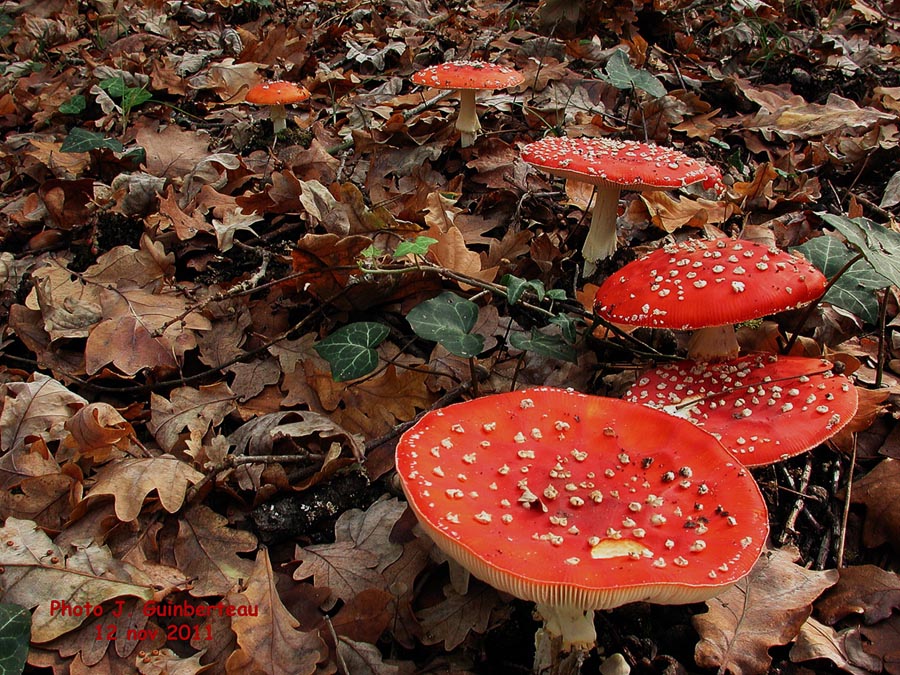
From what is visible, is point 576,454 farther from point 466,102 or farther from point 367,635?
point 466,102

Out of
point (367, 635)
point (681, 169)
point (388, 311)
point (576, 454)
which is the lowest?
point (367, 635)

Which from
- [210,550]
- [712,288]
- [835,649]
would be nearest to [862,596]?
[835,649]

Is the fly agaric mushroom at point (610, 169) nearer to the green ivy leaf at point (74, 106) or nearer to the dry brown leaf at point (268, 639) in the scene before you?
the dry brown leaf at point (268, 639)

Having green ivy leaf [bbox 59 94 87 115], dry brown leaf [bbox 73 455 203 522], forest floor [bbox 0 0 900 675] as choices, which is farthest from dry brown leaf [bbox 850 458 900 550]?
green ivy leaf [bbox 59 94 87 115]

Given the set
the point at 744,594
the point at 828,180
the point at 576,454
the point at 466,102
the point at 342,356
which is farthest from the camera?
the point at 466,102

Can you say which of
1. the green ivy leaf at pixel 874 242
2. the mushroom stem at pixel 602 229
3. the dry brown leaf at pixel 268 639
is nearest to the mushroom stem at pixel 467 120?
the mushroom stem at pixel 602 229

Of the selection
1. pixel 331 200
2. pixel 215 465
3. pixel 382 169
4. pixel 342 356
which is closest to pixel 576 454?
pixel 342 356

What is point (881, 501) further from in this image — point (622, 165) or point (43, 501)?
point (43, 501)

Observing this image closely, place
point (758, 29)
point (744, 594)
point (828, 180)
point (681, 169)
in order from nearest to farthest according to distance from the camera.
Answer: point (744, 594)
point (681, 169)
point (828, 180)
point (758, 29)
